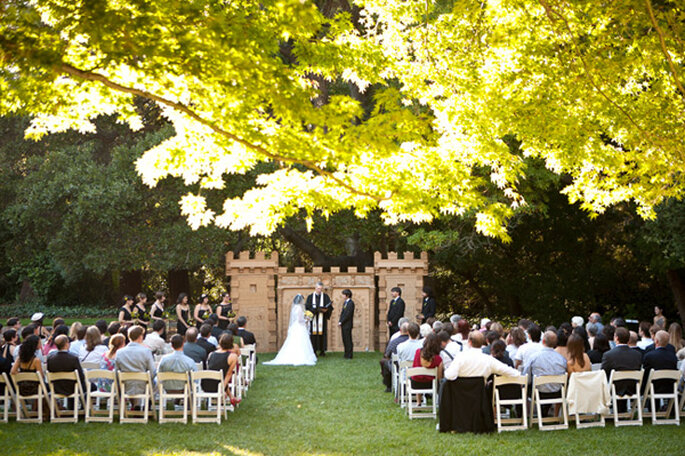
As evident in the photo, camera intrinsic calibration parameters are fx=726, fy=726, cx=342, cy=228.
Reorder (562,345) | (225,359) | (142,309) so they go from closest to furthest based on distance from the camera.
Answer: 1. (562,345)
2. (225,359)
3. (142,309)

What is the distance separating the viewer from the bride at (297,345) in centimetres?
1888

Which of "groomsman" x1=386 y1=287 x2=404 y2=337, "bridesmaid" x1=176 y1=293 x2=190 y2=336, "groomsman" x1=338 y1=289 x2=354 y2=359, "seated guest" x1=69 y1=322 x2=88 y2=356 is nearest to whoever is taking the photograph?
"seated guest" x1=69 y1=322 x2=88 y2=356

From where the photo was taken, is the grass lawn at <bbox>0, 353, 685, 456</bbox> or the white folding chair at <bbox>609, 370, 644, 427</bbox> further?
the white folding chair at <bbox>609, 370, 644, 427</bbox>

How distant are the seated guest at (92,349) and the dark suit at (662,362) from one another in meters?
8.56

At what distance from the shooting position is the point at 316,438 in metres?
9.88

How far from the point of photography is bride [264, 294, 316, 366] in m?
18.9

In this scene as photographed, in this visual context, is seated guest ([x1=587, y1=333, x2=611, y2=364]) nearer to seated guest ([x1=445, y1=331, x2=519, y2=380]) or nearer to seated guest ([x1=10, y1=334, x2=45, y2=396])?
seated guest ([x1=445, y1=331, x2=519, y2=380])

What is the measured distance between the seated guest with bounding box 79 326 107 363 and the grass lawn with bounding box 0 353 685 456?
1.43 m

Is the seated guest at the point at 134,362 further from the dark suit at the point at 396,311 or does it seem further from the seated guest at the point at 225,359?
the dark suit at the point at 396,311

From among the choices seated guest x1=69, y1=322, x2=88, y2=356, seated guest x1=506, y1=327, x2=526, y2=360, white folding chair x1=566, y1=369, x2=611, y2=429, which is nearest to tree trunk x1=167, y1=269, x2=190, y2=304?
seated guest x1=69, y1=322, x2=88, y2=356

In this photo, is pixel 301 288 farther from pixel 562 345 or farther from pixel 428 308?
pixel 562 345

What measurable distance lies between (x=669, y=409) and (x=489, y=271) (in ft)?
66.6

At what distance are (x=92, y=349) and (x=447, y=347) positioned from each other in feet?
19.0

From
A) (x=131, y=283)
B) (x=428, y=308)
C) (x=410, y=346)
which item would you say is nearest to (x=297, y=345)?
(x=428, y=308)
